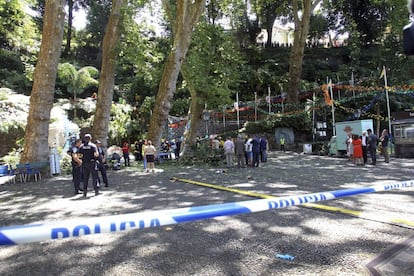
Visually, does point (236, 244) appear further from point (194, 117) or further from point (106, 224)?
point (194, 117)

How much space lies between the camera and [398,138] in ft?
59.5

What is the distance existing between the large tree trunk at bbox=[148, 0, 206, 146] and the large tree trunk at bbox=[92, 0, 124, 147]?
93.7 inches

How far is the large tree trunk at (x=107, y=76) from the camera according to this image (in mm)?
16969

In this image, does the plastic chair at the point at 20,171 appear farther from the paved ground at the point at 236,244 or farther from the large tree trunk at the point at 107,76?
the paved ground at the point at 236,244

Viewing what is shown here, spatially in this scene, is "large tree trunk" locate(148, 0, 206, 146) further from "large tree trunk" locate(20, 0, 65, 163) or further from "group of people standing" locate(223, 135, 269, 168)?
"large tree trunk" locate(20, 0, 65, 163)

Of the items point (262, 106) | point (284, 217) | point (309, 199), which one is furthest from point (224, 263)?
point (262, 106)

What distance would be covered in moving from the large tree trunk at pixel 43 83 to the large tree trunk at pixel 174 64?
538 cm

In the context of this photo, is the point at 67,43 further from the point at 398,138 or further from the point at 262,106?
the point at 398,138

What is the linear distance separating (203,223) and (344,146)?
644 inches

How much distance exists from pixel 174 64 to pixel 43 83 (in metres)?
6.39

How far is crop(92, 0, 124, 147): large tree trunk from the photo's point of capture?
16969 millimetres

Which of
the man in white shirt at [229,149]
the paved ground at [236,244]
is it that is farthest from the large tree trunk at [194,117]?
the paved ground at [236,244]

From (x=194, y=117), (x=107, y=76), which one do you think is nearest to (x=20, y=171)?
(x=107, y=76)

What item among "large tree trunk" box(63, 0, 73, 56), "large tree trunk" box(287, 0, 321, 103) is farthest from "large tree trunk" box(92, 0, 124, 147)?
"large tree trunk" box(63, 0, 73, 56)
